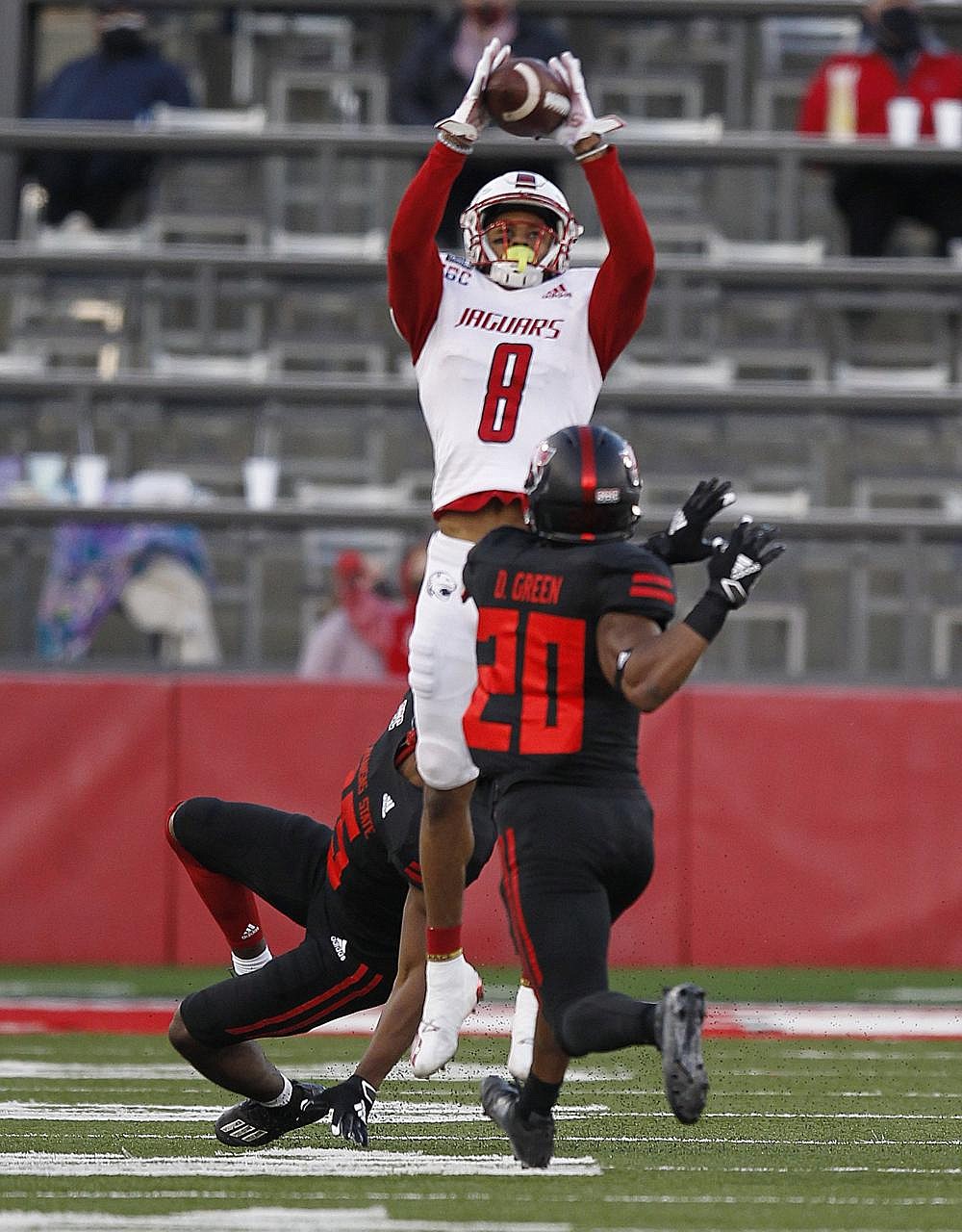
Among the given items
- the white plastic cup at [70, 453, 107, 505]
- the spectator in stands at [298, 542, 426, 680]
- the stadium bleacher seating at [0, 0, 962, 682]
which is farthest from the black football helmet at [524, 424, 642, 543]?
the white plastic cup at [70, 453, 107, 505]

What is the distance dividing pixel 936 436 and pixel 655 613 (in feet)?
23.3

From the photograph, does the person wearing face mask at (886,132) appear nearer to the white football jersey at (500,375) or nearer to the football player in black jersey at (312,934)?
the white football jersey at (500,375)

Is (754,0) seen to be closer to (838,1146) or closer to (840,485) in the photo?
(840,485)

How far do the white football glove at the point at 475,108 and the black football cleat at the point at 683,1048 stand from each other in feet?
7.52

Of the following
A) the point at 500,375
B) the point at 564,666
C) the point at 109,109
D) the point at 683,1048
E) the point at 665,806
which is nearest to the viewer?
the point at 683,1048

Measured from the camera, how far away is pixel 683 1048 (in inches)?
150

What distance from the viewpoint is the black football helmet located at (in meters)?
4.25

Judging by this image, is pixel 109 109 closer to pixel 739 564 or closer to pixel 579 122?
pixel 579 122

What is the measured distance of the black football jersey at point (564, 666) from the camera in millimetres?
4148

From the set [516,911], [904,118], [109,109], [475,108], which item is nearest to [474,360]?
[475,108]

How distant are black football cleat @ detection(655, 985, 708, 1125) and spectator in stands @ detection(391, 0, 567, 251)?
7.98m

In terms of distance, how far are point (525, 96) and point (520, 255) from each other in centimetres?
55

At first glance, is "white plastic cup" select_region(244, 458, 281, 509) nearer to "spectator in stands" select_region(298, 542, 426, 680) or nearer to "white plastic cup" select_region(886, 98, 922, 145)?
"spectator in stands" select_region(298, 542, 426, 680)

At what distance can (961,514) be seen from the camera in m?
10.6
